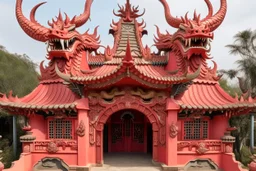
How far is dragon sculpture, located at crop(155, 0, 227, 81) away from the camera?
32.2 feet

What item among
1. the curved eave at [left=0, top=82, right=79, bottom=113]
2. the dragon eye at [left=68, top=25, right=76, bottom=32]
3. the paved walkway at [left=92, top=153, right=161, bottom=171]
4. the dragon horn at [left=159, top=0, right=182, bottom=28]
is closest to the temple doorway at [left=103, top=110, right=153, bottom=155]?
the paved walkway at [left=92, top=153, right=161, bottom=171]

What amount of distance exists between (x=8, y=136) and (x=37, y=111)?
10550mm

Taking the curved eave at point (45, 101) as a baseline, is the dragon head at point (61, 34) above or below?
above

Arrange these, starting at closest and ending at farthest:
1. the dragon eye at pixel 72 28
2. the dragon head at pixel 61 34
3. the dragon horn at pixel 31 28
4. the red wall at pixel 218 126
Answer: the red wall at pixel 218 126, the dragon head at pixel 61 34, the dragon eye at pixel 72 28, the dragon horn at pixel 31 28

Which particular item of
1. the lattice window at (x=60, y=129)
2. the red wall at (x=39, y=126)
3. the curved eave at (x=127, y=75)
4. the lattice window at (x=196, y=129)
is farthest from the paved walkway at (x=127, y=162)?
the curved eave at (x=127, y=75)

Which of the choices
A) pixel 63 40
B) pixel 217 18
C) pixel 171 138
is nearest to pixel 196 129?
pixel 171 138

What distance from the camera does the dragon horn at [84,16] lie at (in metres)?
11.8

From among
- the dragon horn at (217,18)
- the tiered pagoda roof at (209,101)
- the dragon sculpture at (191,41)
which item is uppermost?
the dragon horn at (217,18)

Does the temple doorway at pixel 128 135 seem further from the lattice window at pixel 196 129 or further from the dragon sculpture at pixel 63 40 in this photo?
the dragon sculpture at pixel 63 40

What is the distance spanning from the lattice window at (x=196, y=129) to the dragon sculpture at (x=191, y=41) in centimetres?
195

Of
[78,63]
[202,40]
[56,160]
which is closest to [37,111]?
[56,160]

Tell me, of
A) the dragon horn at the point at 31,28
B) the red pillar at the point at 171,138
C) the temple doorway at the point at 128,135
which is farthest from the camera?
the temple doorway at the point at 128,135

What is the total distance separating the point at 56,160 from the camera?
9250mm

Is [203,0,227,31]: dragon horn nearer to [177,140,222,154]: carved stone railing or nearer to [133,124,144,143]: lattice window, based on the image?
[177,140,222,154]: carved stone railing
